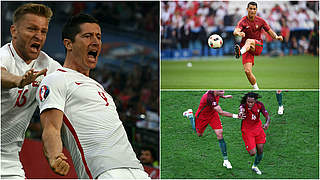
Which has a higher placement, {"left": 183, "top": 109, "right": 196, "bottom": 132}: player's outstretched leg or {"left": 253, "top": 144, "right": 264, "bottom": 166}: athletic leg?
{"left": 183, "top": 109, "right": 196, "bottom": 132}: player's outstretched leg

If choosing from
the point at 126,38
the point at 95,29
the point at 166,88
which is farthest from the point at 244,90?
the point at 126,38

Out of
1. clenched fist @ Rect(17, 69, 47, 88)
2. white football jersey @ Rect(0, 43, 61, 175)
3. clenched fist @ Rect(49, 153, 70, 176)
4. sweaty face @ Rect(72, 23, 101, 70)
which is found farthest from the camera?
white football jersey @ Rect(0, 43, 61, 175)

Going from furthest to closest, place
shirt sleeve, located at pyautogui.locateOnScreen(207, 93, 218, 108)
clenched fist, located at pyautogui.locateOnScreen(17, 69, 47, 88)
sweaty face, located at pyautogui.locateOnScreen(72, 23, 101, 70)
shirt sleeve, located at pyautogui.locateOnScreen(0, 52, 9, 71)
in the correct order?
shirt sleeve, located at pyautogui.locateOnScreen(207, 93, 218, 108) → shirt sleeve, located at pyautogui.locateOnScreen(0, 52, 9, 71) → sweaty face, located at pyautogui.locateOnScreen(72, 23, 101, 70) → clenched fist, located at pyautogui.locateOnScreen(17, 69, 47, 88)

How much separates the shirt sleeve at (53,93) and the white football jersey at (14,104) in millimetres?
622

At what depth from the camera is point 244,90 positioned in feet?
17.6

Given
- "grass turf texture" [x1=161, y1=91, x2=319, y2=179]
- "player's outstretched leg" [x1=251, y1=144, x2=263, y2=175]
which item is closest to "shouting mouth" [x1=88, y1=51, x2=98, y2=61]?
"grass turf texture" [x1=161, y1=91, x2=319, y2=179]

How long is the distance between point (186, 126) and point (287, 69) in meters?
1.38

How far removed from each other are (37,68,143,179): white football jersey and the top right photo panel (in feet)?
8.17

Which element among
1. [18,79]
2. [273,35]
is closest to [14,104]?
[18,79]

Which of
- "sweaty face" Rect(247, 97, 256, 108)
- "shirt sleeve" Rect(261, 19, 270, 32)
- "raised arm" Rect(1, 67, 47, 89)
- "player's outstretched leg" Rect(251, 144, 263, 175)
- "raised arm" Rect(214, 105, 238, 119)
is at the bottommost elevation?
"player's outstretched leg" Rect(251, 144, 263, 175)

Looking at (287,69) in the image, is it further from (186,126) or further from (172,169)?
(172,169)

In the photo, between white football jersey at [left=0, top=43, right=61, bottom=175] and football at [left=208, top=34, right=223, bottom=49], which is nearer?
white football jersey at [left=0, top=43, right=61, bottom=175]

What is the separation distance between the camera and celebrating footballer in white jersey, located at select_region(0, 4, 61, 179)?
3365mm

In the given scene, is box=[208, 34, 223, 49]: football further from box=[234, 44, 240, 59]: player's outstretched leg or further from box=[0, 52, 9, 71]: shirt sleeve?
box=[0, 52, 9, 71]: shirt sleeve
